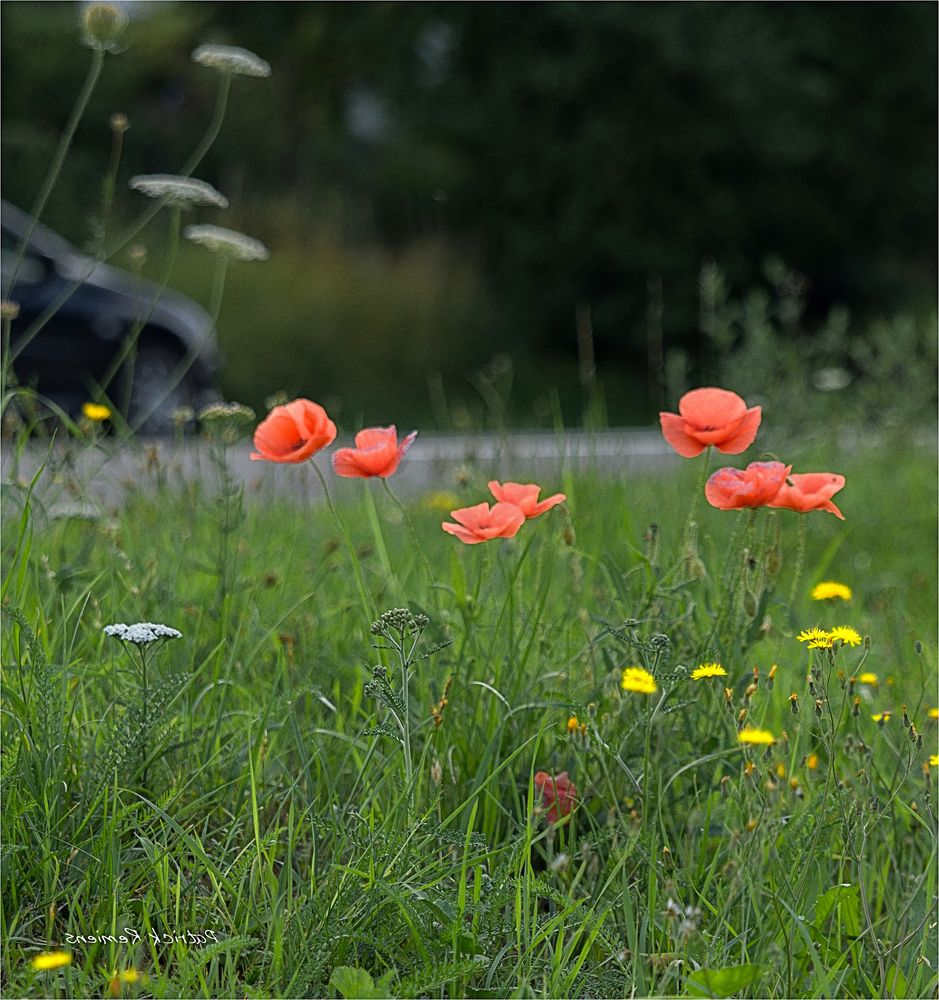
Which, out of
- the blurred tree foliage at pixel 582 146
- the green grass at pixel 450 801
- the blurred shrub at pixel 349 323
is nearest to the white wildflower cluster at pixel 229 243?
the green grass at pixel 450 801

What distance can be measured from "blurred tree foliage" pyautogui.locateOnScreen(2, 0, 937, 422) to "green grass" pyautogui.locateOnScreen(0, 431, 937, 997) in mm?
14191

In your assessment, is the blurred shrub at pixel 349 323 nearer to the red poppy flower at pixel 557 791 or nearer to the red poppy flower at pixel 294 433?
the red poppy flower at pixel 294 433

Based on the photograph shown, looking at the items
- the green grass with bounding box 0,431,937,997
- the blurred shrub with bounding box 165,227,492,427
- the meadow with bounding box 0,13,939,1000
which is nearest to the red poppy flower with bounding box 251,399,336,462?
the meadow with bounding box 0,13,939,1000

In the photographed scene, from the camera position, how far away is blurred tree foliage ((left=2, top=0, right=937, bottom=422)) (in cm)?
1617

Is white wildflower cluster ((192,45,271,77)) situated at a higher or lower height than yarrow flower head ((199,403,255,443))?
higher

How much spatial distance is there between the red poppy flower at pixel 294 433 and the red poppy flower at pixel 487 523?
10.6 inches

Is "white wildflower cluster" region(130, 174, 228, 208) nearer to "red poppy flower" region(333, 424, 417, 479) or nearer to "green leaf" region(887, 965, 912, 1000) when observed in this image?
"red poppy flower" region(333, 424, 417, 479)

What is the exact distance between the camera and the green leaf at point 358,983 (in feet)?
4.69

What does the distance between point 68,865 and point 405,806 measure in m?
0.44

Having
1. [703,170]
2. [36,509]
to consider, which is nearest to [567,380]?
[703,170]

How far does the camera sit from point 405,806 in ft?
5.62

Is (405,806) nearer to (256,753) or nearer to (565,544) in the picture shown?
(256,753)

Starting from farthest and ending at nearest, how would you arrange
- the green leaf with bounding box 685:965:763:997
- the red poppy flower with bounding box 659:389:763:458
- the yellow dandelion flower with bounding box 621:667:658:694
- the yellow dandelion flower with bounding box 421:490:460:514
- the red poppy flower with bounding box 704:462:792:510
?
the yellow dandelion flower with bounding box 421:490:460:514 → the red poppy flower with bounding box 659:389:763:458 → the red poppy flower with bounding box 704:462:792:510 → the yellow dandelion flower with bounding box 621:667:658:694 → the green leaf with bounding box 685:965:763:997

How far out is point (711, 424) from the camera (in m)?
1.96
